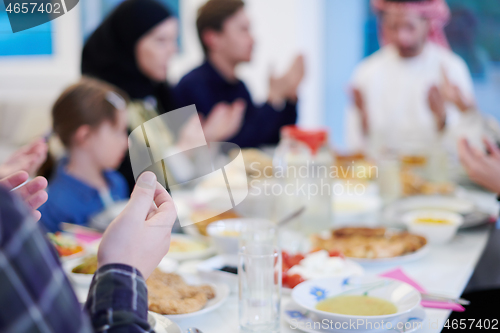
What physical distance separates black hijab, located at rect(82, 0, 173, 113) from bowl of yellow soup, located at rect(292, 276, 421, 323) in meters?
1.67

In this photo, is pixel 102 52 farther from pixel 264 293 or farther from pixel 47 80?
pixel 47 80

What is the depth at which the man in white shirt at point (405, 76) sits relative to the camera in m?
2.75

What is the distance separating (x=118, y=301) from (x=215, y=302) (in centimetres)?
31

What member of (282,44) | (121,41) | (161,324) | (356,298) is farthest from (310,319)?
(282,44)

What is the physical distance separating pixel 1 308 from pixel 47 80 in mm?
4548

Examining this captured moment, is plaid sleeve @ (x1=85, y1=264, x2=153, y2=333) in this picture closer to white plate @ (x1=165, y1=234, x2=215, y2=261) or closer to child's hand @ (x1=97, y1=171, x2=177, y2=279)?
child's hand @ (x1=97, y1=171, x2=177, y2=279)

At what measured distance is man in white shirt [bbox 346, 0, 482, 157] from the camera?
2754mm

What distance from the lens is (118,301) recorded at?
0.52 m

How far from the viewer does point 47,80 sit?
450 centimetres

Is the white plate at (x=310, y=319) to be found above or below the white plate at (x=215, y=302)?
below

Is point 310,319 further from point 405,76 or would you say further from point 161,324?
point 405,76

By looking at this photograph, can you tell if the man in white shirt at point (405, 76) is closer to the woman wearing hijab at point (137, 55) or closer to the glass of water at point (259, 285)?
the woman wearing hijab at point (137, 55)

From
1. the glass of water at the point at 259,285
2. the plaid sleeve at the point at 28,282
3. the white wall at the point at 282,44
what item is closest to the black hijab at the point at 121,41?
the glass of water at the point at 259,285

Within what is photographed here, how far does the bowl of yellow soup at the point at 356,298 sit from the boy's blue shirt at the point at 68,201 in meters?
0.91
